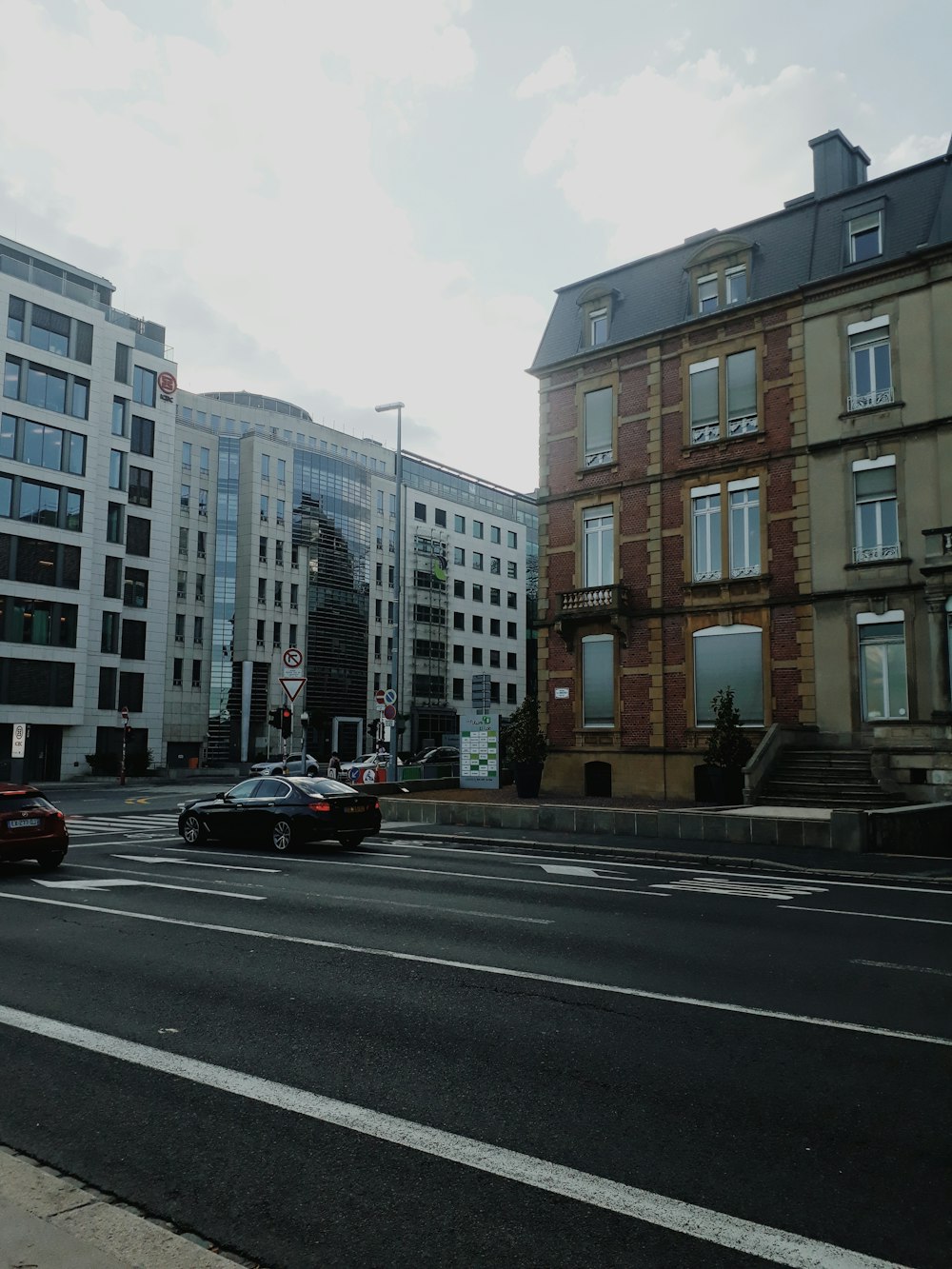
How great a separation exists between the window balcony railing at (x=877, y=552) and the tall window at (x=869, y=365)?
3.59 meters

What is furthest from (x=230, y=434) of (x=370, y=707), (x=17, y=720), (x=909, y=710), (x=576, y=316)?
(x=909, y=710)

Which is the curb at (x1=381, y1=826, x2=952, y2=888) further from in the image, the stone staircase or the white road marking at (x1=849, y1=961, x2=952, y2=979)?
the stone staircase

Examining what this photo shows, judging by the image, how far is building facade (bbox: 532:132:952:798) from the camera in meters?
23.9

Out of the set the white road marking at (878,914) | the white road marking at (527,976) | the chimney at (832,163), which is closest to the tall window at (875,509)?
the chimney at (832,163)

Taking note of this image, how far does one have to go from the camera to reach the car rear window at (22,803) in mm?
14704

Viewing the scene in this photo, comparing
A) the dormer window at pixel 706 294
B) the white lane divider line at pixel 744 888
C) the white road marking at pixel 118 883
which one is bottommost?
the white road marking at pixel 118 883

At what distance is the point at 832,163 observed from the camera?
92.9ft

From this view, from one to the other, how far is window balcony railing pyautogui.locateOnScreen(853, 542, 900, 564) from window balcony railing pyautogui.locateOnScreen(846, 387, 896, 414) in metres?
3.56

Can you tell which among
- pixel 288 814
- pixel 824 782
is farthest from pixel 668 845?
pixel 288 814

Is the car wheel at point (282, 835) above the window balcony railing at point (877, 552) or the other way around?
the other way around

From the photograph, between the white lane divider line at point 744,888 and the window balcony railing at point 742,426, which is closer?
the white lane divider line at point 744,888

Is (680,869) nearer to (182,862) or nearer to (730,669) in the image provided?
(182,862)

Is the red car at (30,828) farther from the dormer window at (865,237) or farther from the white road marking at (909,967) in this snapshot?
the dormer window at (865,237)

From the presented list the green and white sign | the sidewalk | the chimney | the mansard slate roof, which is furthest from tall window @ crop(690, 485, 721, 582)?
the chimney
